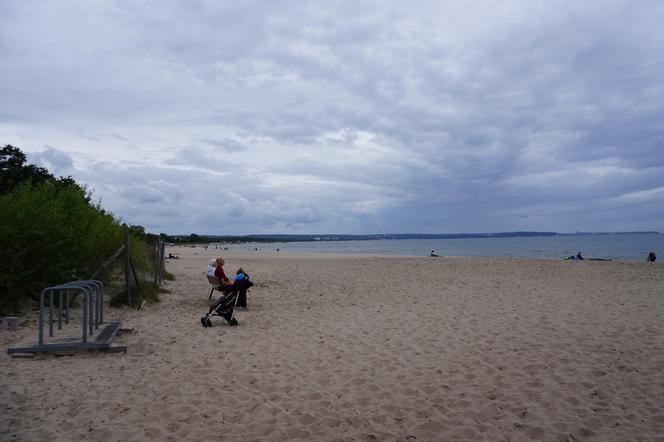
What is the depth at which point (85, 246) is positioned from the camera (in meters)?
10.7

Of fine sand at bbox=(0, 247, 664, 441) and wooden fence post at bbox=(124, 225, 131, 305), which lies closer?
fine sand at bbox=(0, 247, 664, 441)

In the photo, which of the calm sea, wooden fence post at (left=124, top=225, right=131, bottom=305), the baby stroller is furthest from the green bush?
the calm sea

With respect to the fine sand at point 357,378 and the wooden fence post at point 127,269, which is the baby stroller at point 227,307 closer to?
the fine sand at point 357,378

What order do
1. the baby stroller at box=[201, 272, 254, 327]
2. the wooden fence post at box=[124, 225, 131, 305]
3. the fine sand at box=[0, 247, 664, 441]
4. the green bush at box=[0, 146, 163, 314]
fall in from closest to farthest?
the fine sand at box=[0, 247, 664, 441] → the green bush at box=[0, 146, 163, 314] → the baby stroller at box=[201, 272, 254, 327] → the wooden fence post at box=[124, 225, 131, 305]

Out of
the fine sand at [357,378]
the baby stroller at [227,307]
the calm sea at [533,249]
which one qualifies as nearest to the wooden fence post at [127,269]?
the fine sand at [357,378]

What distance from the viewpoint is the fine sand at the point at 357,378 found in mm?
4406

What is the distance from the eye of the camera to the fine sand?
4.41 m

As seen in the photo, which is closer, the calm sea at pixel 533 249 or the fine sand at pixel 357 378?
the fine sand at pixel 357 378

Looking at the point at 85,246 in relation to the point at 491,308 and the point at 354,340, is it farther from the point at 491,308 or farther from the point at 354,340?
the point at 491,308

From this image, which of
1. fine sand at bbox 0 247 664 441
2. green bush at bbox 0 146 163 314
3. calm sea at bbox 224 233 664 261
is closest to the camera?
fine sand at bbox 0 247 664 441

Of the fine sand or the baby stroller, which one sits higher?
the baby stroller

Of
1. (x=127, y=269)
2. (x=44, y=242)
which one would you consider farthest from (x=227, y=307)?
(x=44, y=242)

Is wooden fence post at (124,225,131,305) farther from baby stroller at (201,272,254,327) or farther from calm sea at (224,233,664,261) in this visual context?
calm sea at (224,233,664,261)

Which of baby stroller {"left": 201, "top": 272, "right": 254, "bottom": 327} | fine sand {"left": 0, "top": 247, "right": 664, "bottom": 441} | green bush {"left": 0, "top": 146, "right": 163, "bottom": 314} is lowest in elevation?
fine sand {"left": 0, "top": 247, "right": 664, "bottom": 441}
